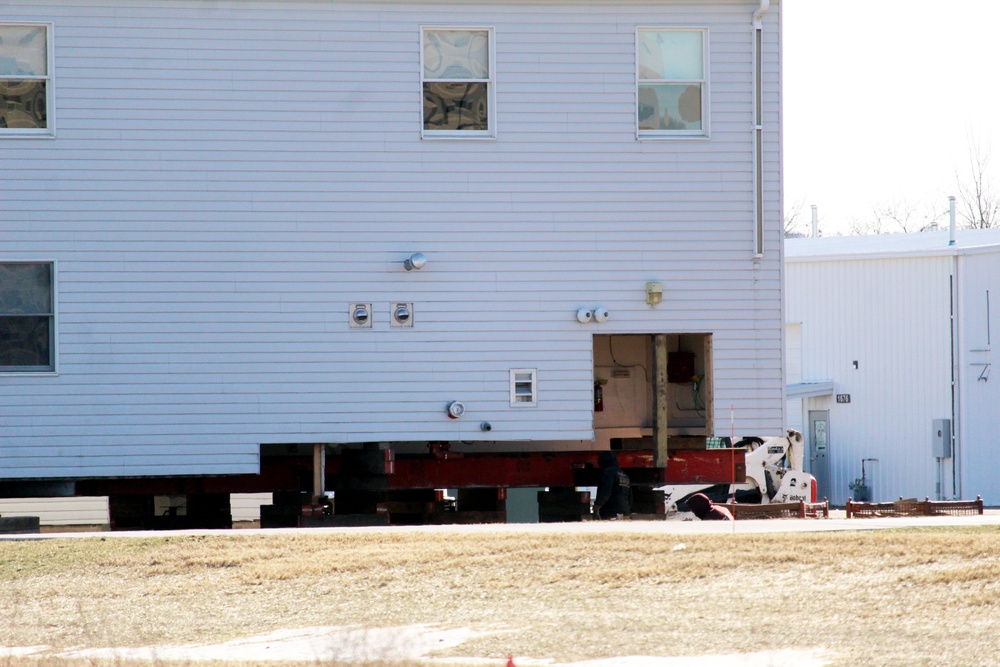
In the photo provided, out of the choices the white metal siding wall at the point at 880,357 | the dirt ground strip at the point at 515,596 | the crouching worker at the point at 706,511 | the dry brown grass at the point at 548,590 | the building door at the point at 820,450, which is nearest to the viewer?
the dirt ground strip at the point at 515,596

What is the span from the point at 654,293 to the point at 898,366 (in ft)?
55.0

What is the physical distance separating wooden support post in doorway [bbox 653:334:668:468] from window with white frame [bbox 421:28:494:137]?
10.3ft

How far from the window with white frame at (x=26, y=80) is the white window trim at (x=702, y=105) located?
6551mm

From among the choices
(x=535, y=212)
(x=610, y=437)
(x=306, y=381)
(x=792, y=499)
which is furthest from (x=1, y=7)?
(x=792, y=499)

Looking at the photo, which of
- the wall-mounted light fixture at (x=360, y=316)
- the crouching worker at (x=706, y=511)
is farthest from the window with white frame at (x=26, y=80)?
the crouching worker at (x=706, y=511)

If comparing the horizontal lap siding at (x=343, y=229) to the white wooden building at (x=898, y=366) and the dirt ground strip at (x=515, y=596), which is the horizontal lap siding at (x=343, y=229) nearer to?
the dirt ground strip at (x=515, y=596)

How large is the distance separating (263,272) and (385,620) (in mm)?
6638

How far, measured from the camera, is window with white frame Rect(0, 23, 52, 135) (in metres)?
14.1

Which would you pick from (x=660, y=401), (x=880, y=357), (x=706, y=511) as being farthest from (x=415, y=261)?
(x=880, y=357)

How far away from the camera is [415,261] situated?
14.1 meters

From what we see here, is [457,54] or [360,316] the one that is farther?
[457,54]

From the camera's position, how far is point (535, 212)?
47.6 feet

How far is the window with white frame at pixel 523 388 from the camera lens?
1447 cm

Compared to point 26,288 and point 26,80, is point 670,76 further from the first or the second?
point 26,288
